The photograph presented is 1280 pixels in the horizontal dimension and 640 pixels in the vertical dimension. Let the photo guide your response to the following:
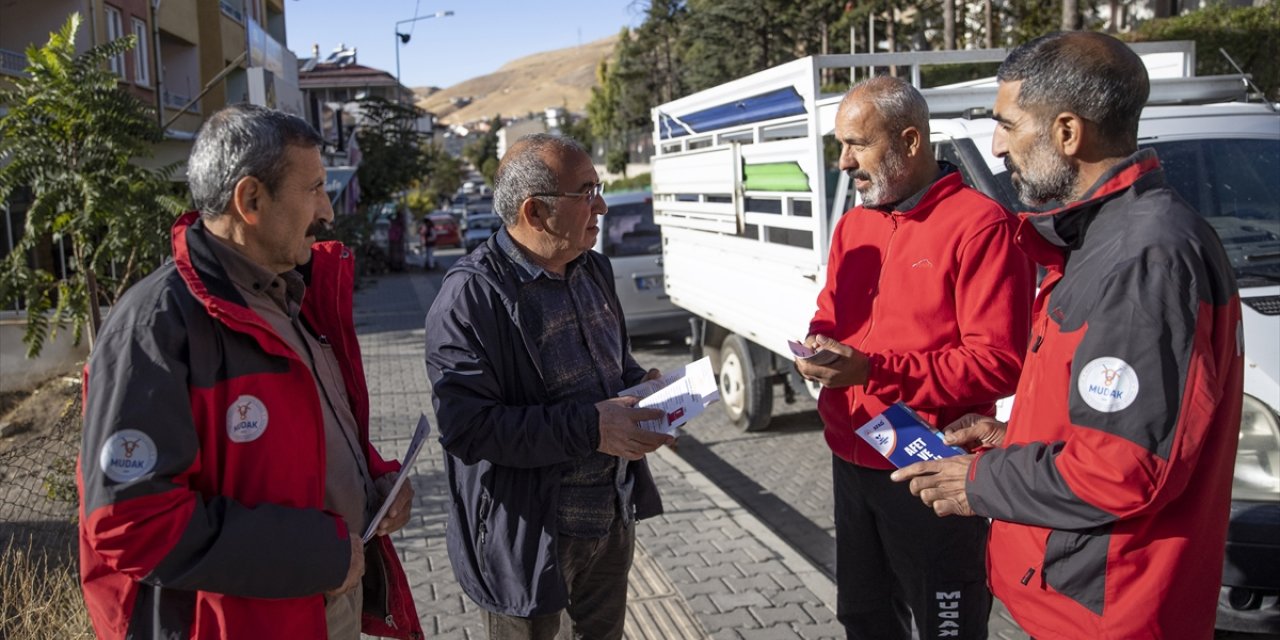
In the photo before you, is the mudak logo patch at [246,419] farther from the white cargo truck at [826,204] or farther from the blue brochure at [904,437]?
the white cargo truck at [826,204]

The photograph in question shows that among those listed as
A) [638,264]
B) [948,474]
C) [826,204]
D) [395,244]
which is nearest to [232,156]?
[948,474]

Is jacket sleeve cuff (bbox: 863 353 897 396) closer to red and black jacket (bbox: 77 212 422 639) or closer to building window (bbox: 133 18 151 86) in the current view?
red and black jacket (bbox: 77 212 422 639)

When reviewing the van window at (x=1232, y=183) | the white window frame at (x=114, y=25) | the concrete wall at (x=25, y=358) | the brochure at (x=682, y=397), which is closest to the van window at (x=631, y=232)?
the concrete wall at (x=25, y=358)

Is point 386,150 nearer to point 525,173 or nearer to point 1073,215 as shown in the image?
point 525,173

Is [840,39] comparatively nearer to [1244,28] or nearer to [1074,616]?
[1244,28]

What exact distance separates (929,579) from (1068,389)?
42.9 inches

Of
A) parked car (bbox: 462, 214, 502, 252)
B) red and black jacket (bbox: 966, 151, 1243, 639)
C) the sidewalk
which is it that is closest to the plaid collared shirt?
red and black jacket (bbox: 966, 151, 1243, 639)

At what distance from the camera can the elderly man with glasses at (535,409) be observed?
2.76 metres

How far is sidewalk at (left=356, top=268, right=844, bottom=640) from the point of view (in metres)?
4.60

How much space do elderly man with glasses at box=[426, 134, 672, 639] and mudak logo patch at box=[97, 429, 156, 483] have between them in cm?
91

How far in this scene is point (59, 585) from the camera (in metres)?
4.13

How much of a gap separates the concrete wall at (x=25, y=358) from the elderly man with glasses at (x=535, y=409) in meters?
11.4

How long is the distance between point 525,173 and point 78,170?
492cm

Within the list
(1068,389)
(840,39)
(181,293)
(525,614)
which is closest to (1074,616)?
(1068,389)
